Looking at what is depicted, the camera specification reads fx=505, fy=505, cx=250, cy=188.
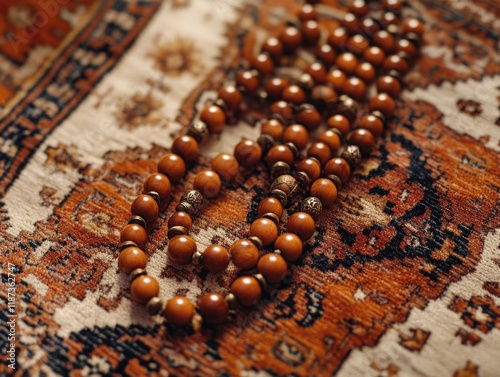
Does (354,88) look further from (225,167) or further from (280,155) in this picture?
(225,167)

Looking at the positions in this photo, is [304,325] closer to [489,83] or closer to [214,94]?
[214,94]

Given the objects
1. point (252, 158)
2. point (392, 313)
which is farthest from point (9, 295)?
point (392, 313)

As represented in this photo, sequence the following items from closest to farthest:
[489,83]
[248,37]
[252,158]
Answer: [252,158]
[489,83]
[248,37]

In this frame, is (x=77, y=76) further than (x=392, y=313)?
Yes

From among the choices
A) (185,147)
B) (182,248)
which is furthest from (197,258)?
(185,147)

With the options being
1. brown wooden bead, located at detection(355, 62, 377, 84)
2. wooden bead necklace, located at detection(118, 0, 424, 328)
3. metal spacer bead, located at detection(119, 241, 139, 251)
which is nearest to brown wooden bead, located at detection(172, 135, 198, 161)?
wooden bead necklace, located at detection(118, 0, 424, 328)
